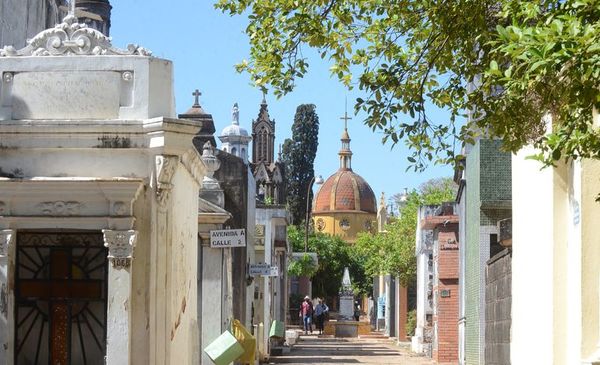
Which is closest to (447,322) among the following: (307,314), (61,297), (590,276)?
(61,297)

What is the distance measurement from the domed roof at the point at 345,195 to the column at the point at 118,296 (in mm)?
126058

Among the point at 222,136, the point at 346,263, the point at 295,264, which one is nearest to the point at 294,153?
the point at 346,263

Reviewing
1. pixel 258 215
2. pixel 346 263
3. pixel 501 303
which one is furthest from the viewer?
pixel 346 263

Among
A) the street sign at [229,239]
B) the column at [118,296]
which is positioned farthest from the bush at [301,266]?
the column at [118,296]

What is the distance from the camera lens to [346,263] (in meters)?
103

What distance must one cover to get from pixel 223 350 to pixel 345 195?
401ft

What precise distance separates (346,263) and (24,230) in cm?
8937

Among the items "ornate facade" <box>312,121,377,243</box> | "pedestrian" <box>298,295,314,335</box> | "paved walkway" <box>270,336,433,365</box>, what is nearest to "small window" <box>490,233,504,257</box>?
"paved walkway" <box>270,336,433,365</box>

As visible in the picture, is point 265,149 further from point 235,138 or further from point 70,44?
point 70,44

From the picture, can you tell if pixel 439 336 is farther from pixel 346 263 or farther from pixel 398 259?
pixel 346 263

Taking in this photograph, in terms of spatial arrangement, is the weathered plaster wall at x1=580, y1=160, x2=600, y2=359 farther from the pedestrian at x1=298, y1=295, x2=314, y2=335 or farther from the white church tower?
the pedestrian at x1=298, y1=295, x2=314, y2=335

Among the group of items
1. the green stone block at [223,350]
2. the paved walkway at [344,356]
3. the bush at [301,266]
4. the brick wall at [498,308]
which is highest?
the bush at [301,266]

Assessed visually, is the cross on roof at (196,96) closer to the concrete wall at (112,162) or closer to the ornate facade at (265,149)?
the concrete wall at (112,162)

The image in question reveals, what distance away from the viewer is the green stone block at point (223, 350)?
17.0 m
